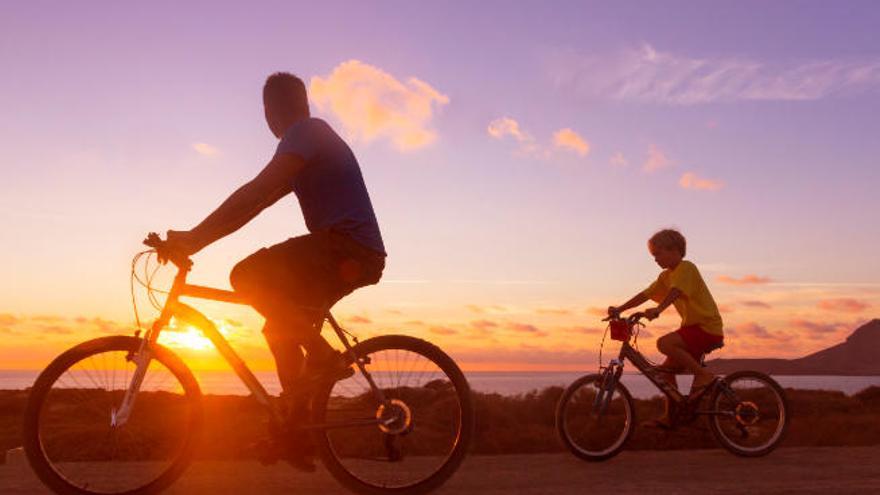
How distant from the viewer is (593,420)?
761 centimetres

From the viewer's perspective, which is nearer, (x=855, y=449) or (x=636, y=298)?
(x=855, y=449)

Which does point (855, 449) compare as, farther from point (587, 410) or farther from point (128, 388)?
point (128, 388)

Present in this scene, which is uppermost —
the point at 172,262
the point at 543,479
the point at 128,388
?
the point at 172,262

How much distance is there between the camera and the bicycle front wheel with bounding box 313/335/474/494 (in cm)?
477

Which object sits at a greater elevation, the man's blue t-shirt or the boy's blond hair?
the boy's blond hair

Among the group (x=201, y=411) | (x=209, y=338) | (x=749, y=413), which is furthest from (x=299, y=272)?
(x=749, y=413)

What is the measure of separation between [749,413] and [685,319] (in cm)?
108

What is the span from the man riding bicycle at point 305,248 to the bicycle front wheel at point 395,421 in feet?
0.54

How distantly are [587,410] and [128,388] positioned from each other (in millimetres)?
4507

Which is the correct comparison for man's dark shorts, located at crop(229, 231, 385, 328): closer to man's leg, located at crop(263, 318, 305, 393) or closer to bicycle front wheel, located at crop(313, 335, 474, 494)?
man's leg, located at crop(263, 318, 305, 393)

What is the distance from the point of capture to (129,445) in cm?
491

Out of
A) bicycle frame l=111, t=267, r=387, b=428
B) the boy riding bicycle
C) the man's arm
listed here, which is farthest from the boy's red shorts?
the man's arm

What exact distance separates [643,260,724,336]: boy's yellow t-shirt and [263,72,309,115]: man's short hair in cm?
458

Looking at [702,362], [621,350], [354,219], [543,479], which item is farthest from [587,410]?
[354,219]
